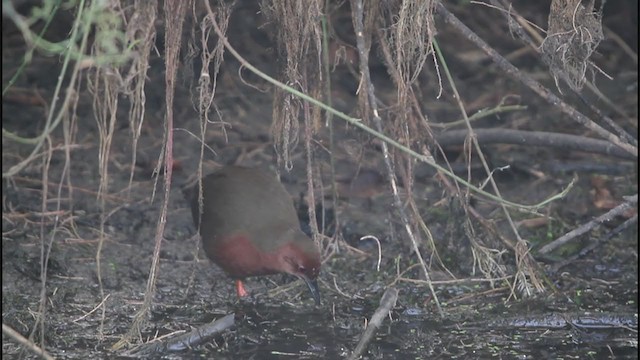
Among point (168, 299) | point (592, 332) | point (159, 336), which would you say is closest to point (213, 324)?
point (159, 336)

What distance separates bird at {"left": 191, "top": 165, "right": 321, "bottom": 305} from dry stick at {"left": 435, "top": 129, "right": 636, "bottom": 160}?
1189 millimetres

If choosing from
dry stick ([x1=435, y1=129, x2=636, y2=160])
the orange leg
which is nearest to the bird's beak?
the orange leg

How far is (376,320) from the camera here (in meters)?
4.69

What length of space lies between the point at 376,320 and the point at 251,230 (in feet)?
3.29

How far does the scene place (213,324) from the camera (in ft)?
15.9

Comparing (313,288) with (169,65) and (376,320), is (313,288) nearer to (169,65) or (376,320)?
(376,320)

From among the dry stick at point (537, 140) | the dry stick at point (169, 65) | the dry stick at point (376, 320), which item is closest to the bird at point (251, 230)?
the dry stick at point (376, 320)

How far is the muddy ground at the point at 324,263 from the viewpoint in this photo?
195 inches

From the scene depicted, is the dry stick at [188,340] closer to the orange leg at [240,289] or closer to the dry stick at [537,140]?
the orange leg at [240,289]

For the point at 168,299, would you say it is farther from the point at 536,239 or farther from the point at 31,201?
the point at 536,239

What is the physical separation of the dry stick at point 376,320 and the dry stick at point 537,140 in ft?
4.63

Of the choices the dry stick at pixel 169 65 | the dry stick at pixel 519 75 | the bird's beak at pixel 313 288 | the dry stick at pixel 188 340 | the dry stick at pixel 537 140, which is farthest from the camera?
the dry stick at pixel 537 140

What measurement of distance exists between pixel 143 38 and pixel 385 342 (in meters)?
1.79

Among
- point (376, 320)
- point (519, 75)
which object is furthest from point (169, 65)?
point (519, 75)
